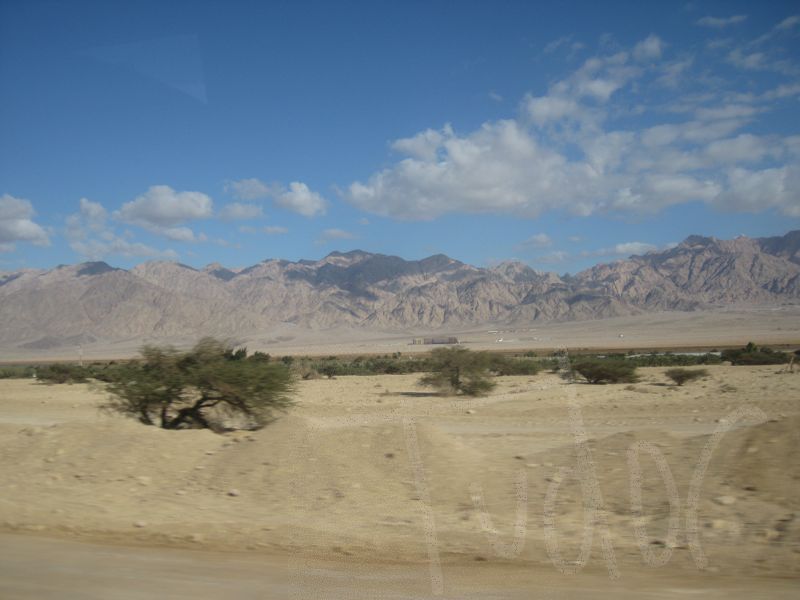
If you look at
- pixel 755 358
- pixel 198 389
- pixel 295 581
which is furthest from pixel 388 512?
pixel 755 358

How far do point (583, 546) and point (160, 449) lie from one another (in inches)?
308

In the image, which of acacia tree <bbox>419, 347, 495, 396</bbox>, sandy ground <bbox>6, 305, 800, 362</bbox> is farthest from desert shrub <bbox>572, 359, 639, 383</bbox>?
sandy ground <bbox>6, 305, 800, 362</bbox>

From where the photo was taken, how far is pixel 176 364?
16.5 m

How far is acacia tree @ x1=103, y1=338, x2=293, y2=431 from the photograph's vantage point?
629 inches

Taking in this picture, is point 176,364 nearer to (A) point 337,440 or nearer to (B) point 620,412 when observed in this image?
(A) point 337,440

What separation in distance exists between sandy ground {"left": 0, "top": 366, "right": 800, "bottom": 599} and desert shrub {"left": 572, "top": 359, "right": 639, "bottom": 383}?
23.4 metres

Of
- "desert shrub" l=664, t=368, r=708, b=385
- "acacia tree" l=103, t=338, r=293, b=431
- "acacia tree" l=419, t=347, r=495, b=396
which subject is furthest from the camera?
"acacia tree" l=419, t=347, r=495, b=396

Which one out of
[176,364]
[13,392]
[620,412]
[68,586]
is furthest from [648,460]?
[13,392]

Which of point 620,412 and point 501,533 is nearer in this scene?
point 501,533

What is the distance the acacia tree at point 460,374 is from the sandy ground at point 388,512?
19.4 metres

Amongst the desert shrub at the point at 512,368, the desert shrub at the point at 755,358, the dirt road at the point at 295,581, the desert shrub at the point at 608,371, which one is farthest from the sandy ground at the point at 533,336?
the dirt road at the point at 295,581

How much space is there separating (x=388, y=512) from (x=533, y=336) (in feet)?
501

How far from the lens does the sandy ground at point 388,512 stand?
6.57m

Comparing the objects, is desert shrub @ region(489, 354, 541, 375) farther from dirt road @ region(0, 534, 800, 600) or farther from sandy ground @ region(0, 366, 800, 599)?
dirt road @ region(0, 534, 800, 600)
